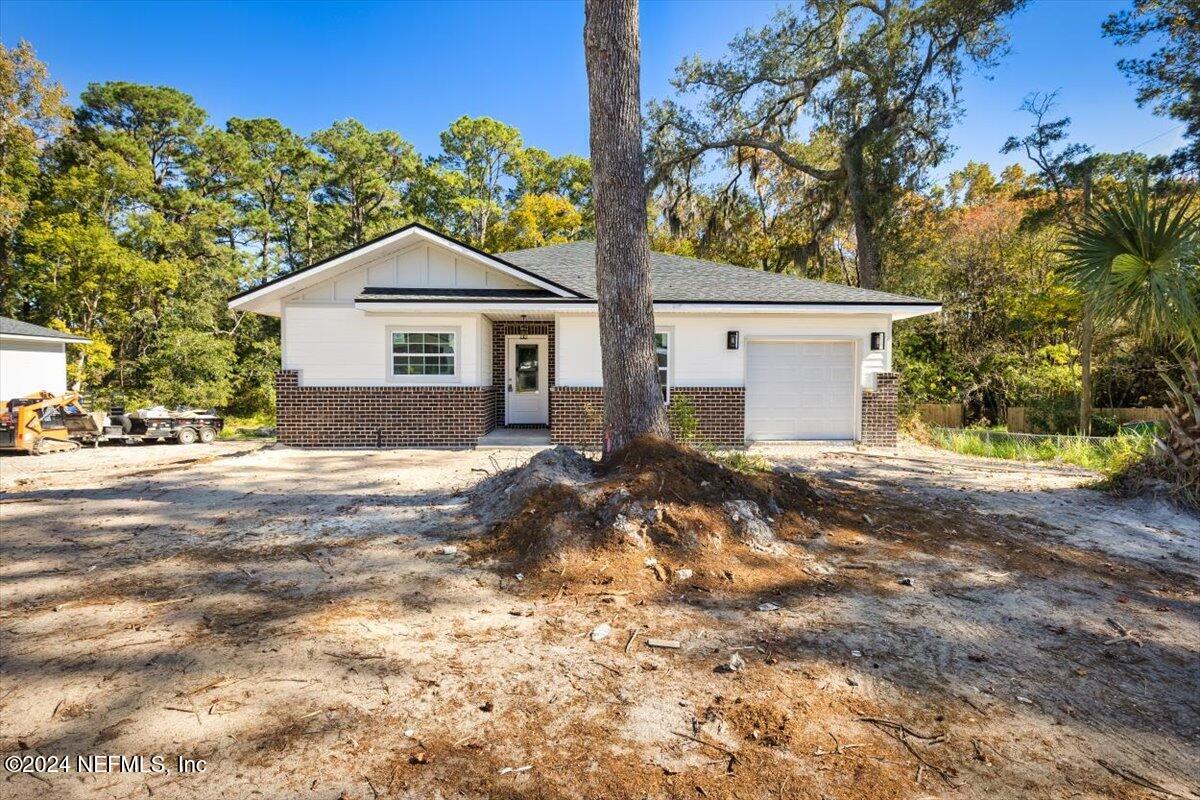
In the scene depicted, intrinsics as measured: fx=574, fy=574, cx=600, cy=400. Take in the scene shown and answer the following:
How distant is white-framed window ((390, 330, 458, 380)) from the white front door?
88.0 inches

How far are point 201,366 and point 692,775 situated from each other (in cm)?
2308

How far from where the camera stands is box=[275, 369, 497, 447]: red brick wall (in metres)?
11.1

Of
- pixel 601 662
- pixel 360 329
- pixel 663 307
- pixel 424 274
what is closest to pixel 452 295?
pixel 424 274

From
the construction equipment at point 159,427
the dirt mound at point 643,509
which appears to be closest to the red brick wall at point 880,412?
the dirt mound at point 643,509

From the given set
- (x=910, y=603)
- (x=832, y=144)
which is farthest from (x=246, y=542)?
(x=832, y=144)

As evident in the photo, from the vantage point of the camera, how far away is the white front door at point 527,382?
13547 millimetres

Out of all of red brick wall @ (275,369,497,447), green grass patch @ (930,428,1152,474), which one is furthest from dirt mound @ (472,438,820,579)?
Answer: red brick wall @ (275,369,497,447)

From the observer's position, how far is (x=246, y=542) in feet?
15.8

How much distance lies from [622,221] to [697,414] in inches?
243

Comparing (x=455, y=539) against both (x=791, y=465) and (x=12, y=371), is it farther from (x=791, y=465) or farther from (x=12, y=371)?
(x=12, y=371)

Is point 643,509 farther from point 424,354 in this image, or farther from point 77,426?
point 77,426

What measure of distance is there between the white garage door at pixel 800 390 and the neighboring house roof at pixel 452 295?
4.35 metres

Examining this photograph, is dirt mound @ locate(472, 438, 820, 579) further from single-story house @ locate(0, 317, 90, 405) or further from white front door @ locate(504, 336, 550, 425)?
single-story house @ locate(0, 317, 90, 405)

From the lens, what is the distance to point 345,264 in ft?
36.7
